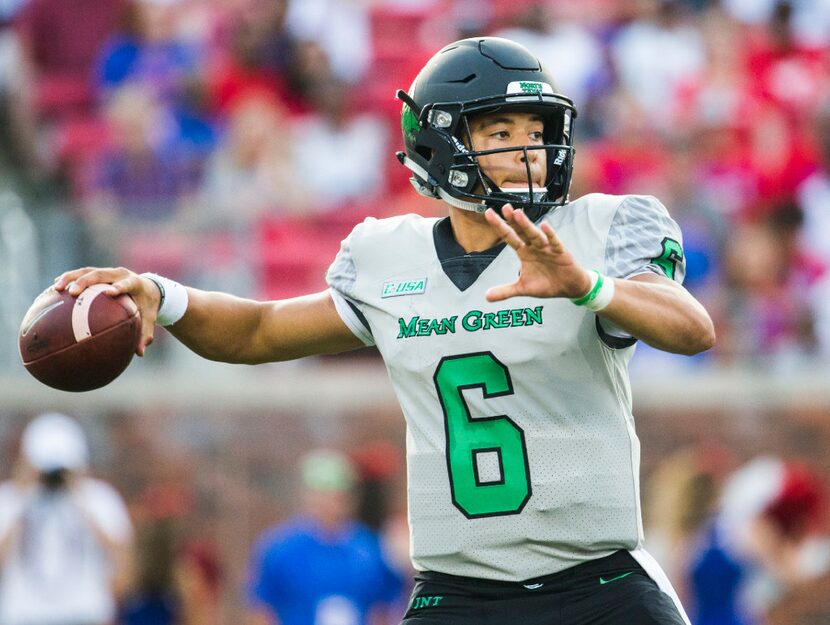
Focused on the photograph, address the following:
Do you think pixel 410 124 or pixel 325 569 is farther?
pixel 325 569

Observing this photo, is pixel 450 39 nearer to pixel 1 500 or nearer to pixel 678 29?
pixel 678 29

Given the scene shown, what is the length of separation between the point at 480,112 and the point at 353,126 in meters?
6.47

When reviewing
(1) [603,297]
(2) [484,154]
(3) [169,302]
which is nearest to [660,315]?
(1) [603,297]

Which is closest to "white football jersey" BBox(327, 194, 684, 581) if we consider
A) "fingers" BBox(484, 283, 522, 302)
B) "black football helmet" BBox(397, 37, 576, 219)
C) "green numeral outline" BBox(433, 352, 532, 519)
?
"green numeral outline" BBox(433, 352, 532, 519)

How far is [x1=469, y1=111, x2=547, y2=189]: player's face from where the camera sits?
153 inches

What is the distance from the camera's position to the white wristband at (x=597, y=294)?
340 centimetres

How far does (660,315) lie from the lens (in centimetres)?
349

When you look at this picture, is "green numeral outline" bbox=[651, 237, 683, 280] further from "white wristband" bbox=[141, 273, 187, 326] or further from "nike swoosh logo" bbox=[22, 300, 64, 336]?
"nike swoosh logo" bbox=[22, 300, 64, 336]

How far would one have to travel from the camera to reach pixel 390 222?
4.18 metres

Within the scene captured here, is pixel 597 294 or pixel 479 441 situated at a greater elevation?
pixel 597 294

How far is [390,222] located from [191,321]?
2.01 feet

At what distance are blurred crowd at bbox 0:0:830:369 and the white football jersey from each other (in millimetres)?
4566

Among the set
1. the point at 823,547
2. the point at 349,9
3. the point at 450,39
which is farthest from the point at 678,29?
the point at 823,547

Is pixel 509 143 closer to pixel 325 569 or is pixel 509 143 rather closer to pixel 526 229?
pixel 526 229
